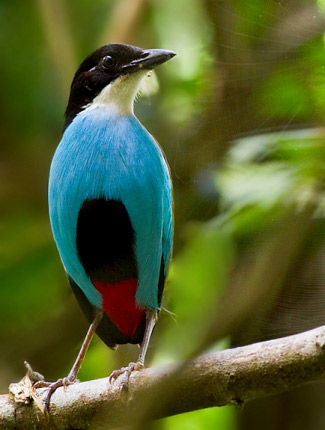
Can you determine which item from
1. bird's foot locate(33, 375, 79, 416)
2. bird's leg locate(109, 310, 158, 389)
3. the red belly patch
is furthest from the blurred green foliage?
the red belly patch

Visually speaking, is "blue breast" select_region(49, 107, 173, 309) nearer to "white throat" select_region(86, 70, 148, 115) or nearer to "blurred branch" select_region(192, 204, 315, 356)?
"white throat" select_region(86, 70, 148, 115)

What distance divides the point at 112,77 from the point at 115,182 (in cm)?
67

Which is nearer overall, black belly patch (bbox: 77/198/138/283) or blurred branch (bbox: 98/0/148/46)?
black belly patch (bbox: 77/198/138/283)

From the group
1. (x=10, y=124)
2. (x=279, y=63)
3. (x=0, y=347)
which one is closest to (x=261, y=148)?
(x=279, y=63)

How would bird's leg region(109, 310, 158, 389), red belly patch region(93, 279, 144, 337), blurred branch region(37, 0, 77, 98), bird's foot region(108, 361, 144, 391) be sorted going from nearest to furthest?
bird's foot region(108, 361, 144, 391), bird's leg region(109, 310, 158, 389), red belly patch region(93, 279, 144, 337), blurred branch region(37, 0, 77, 98)

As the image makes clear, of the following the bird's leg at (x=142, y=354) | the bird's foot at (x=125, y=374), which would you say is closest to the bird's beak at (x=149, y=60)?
the bird's leg at (x=142, y=354)

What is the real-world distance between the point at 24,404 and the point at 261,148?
5.87 ft

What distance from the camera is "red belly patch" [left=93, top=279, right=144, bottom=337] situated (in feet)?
10.1

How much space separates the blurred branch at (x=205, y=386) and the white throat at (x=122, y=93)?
3.87 feet

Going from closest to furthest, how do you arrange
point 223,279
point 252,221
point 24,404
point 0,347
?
point 223,279 < point 252,221 < point 24,404 < point 0,347

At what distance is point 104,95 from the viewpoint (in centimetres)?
314

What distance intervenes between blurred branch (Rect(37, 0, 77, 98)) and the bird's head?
159cm

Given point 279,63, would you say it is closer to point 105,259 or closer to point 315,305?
point 315,305

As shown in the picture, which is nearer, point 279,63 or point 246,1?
point 279,63
